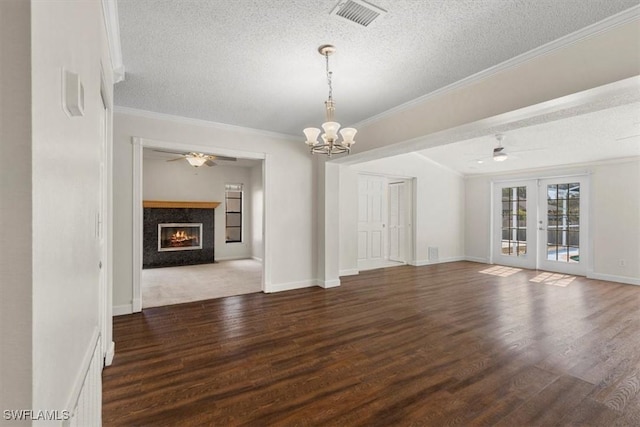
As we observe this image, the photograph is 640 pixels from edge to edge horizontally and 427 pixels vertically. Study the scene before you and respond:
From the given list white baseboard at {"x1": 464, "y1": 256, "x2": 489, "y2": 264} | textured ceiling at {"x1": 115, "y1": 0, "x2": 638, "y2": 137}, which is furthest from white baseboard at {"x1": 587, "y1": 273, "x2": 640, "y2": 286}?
textured ceiling at {"x1": 115, "y1": 0, "x2": 638, "y2": 137}

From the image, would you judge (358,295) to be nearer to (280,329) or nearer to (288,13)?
(280,329)

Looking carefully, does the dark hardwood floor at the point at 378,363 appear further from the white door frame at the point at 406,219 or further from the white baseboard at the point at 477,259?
the white baseboard at the point at 477,259

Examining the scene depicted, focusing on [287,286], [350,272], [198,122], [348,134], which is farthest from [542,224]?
[198,122]

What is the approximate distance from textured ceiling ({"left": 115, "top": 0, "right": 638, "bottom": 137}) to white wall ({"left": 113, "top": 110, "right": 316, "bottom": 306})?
1.60ft

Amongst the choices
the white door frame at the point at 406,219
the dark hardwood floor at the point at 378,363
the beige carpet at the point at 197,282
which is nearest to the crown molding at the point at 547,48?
the dark hardwood floor at the point at 378,363

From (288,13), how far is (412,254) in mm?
6438

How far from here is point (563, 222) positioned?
6516mm

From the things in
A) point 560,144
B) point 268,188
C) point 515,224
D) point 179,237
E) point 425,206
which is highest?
point 560,144

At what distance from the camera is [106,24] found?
2.10 meters

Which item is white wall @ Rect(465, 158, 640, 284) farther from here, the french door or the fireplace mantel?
the fireplace mantel

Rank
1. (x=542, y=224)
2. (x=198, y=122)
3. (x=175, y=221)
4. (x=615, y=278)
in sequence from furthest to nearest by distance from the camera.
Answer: (x=175, y=221), (x=542, y=224), (x=615, y=278), (x=198, y=122)

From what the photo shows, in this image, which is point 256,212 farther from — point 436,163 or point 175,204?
point 436,163

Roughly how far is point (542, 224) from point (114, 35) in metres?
8.28

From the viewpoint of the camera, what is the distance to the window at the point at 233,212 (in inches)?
334
